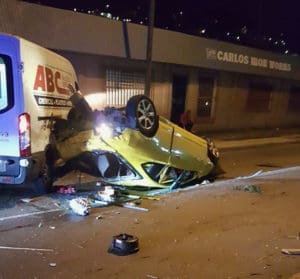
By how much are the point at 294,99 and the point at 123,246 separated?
2473 cm

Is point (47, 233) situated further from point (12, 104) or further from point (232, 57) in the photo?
point (232, 57)

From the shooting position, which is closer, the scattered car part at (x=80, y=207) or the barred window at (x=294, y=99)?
the scattered car part at (x=80, y=207)

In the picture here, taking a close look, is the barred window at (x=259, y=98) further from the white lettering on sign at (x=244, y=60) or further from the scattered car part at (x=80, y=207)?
the scattered car part at (x=80, y=207)

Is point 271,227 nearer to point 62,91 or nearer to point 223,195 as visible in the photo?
point 223,195

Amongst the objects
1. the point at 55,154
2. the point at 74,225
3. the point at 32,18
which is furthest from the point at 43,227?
the point at 32,18

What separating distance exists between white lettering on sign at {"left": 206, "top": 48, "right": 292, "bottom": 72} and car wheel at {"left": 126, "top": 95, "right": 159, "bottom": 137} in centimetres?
1146

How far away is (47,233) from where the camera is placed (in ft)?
19.1

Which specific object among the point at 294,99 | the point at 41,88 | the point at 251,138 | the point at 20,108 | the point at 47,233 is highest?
the point at 41,88

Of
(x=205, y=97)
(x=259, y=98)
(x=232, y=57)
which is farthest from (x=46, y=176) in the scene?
(x=259, y=98)

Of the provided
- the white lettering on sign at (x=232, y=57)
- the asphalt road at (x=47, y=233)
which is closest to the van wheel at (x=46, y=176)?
the asphalt road at (x=47, y=233)

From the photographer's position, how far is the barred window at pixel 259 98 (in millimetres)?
23703

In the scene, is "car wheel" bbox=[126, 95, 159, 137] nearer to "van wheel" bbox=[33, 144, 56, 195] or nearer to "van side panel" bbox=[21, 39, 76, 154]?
"van side panel" bbox=[21, 39, 76, 154]

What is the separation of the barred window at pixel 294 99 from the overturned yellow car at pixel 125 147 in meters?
20.4

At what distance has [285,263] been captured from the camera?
199 inches
